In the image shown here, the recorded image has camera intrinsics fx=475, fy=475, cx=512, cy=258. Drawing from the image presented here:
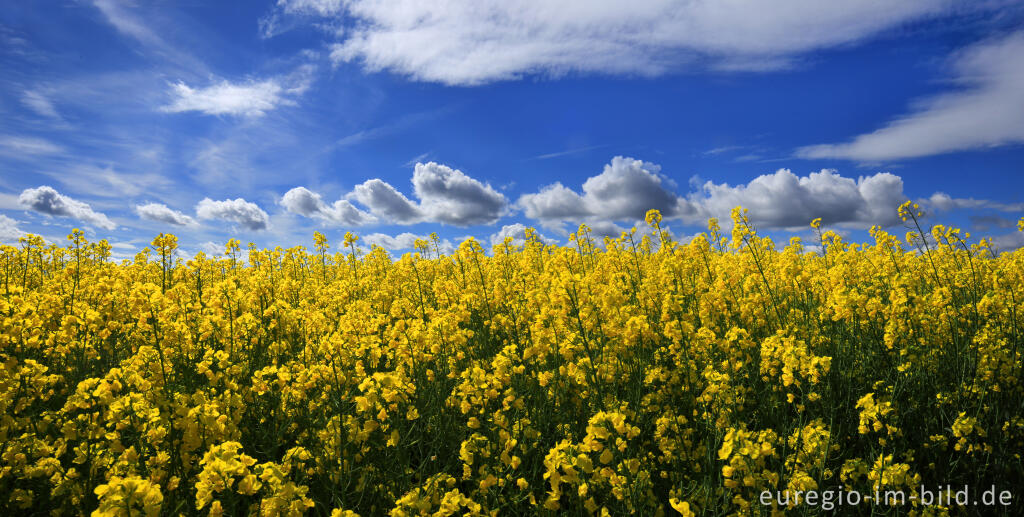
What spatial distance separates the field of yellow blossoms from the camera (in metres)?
2.55

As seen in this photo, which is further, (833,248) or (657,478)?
(833,248)

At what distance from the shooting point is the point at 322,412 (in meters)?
3.46

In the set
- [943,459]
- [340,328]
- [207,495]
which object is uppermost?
[340,328]

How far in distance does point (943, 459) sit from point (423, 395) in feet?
12.5

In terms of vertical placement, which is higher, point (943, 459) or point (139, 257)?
point (139, 257)

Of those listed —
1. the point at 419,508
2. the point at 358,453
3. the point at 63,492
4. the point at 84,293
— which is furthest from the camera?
the point at 84,293

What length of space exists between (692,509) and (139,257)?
1452 centimetres

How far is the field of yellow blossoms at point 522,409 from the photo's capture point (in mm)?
2551

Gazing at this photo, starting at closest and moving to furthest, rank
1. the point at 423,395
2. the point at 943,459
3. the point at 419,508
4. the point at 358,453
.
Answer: the point at 419,508 → the point at 358,453 → the point at 943,459 → the point at 423,395

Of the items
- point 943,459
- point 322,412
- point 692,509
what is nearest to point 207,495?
point 322,412

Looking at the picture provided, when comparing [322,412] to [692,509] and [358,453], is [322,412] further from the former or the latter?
[692,509]

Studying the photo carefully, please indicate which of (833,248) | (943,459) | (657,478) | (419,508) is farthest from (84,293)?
(833,248)

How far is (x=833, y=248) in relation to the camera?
9.24m

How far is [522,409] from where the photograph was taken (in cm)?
359
